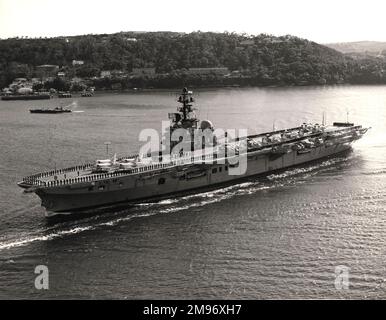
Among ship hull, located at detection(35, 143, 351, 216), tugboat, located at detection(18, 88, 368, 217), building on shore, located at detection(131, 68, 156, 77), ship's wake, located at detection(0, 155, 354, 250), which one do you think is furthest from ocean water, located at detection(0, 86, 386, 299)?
building on shore, located at detection(131, 68, 156, 77)

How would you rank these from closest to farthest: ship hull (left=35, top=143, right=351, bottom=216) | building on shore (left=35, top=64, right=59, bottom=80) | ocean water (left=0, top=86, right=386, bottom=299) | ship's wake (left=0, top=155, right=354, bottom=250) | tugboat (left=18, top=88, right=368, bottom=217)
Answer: ocean water (left=0, top=86, right=386, bottom=299), ship's wake (left=0, top=155, right=354, bottom=250), ship hull (left=35, top=143, right=351, bottom=216), tugboat (left=18, top=88, right=368, bottom=217), building on shore (left=35, top=64, right=59, bottom=80)

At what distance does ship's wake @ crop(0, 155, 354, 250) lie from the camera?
96.3ft

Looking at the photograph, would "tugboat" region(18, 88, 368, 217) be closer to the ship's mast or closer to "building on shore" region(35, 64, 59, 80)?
the ship's mast

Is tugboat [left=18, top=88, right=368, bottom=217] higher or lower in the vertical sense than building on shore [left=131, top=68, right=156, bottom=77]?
lower

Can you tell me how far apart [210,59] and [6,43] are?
67.8m

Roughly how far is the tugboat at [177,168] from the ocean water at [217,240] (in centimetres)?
94

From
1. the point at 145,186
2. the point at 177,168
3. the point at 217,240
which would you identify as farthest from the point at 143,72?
the point at 217,240

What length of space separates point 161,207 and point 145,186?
185 centimetres

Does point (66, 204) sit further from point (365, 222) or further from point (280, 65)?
point (280, 65)

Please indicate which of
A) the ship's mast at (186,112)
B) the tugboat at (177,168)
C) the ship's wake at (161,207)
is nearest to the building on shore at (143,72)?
the tugboat at (177,168)

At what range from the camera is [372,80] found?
14050 centimetres

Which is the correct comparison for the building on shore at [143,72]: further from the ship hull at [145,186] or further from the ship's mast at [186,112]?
the ship hull at [145,186]

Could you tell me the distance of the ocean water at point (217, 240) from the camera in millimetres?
22953
